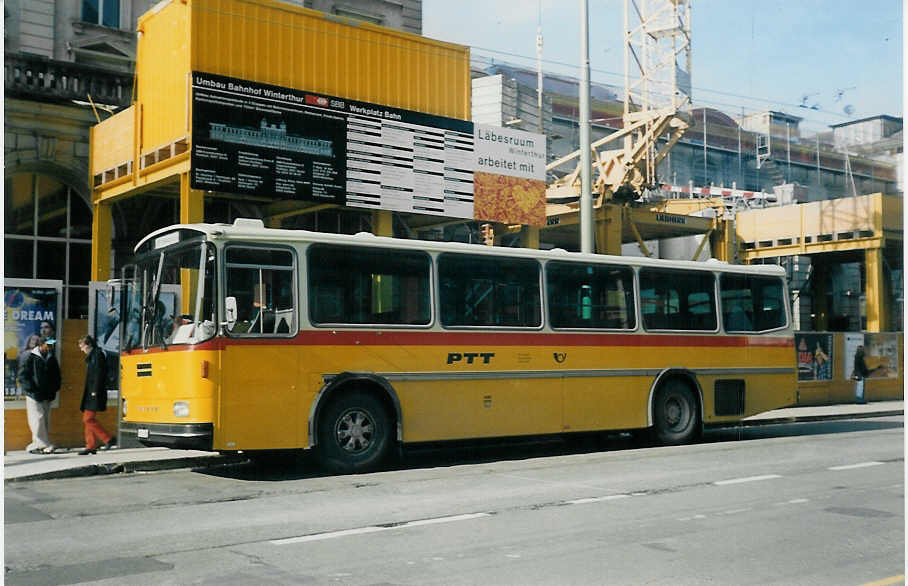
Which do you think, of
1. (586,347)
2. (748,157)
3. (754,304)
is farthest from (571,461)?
(748,157)

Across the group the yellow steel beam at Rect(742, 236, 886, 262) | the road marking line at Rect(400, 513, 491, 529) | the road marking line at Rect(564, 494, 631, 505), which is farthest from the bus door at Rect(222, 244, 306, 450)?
the yellow steel beam at Rect(742, 236, 886, 262)

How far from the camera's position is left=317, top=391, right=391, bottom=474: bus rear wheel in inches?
475

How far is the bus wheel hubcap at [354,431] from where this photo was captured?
12203 millimetres

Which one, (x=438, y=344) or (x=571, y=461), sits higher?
(x=438, y=344)

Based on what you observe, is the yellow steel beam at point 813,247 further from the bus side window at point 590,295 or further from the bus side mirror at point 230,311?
the bus side mirror at point 230,311

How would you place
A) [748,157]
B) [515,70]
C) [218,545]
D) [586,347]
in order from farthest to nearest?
[748,157], [515,70], [586,347], [218,545]

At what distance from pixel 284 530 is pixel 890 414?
19.8 meters

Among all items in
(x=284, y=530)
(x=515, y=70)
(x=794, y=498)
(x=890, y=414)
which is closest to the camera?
(x=284, y=530)

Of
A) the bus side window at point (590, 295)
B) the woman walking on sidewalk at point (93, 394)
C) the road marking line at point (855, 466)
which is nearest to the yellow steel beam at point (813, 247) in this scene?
the bus side window at point (590, 295)

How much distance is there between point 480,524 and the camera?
27.7ft

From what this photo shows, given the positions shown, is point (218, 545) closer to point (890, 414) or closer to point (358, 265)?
point (358, 265)

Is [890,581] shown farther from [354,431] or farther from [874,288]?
[874,288]

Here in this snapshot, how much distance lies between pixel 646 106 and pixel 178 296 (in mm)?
28114

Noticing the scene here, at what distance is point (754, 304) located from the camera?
1725cm
